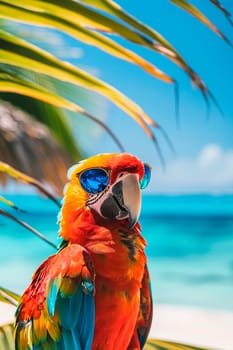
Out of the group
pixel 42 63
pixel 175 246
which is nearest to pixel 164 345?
pixel 175 246

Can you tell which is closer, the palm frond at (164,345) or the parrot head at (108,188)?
the parrot head at (108,188)

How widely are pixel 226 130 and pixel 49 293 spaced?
816 millimetres

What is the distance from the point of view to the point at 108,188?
1446mm

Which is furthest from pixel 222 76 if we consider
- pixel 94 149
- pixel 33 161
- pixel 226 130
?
pixel 33 161

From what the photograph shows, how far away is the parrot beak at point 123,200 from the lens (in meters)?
1.42

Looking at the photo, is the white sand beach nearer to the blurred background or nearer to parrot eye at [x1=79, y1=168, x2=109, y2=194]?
the blurred background

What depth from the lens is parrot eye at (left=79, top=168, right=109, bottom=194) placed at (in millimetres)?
1451

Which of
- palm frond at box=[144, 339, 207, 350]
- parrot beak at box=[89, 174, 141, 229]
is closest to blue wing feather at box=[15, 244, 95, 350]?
parrot beak at box=[89, 174, 141, 229]

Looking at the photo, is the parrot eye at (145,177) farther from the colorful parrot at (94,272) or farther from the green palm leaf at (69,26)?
the green palm leaf at (69,26)

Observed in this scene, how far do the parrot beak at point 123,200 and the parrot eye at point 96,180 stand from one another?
0.9 inches

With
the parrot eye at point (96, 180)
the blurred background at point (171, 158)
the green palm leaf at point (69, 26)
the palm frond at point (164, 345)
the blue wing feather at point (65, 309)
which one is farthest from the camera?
the blurred background at point (171, 158)

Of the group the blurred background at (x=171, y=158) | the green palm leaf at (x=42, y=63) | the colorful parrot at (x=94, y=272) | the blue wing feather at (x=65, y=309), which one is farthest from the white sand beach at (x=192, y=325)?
the green palm leaf at (x=42, y=63)

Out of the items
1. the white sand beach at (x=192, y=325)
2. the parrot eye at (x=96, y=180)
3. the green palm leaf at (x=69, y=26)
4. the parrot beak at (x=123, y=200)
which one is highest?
the green palm leaf at (x=69, y=26)

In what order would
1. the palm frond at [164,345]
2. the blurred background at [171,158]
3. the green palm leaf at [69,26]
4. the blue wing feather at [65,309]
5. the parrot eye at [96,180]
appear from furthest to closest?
1. the blurred background at [171,158]
2. the palm frond at [164,345]
3. the green palm leaf at [69,26]
4. the parrot eye at [96,180]
5. the blue wing feather at [65,309]
